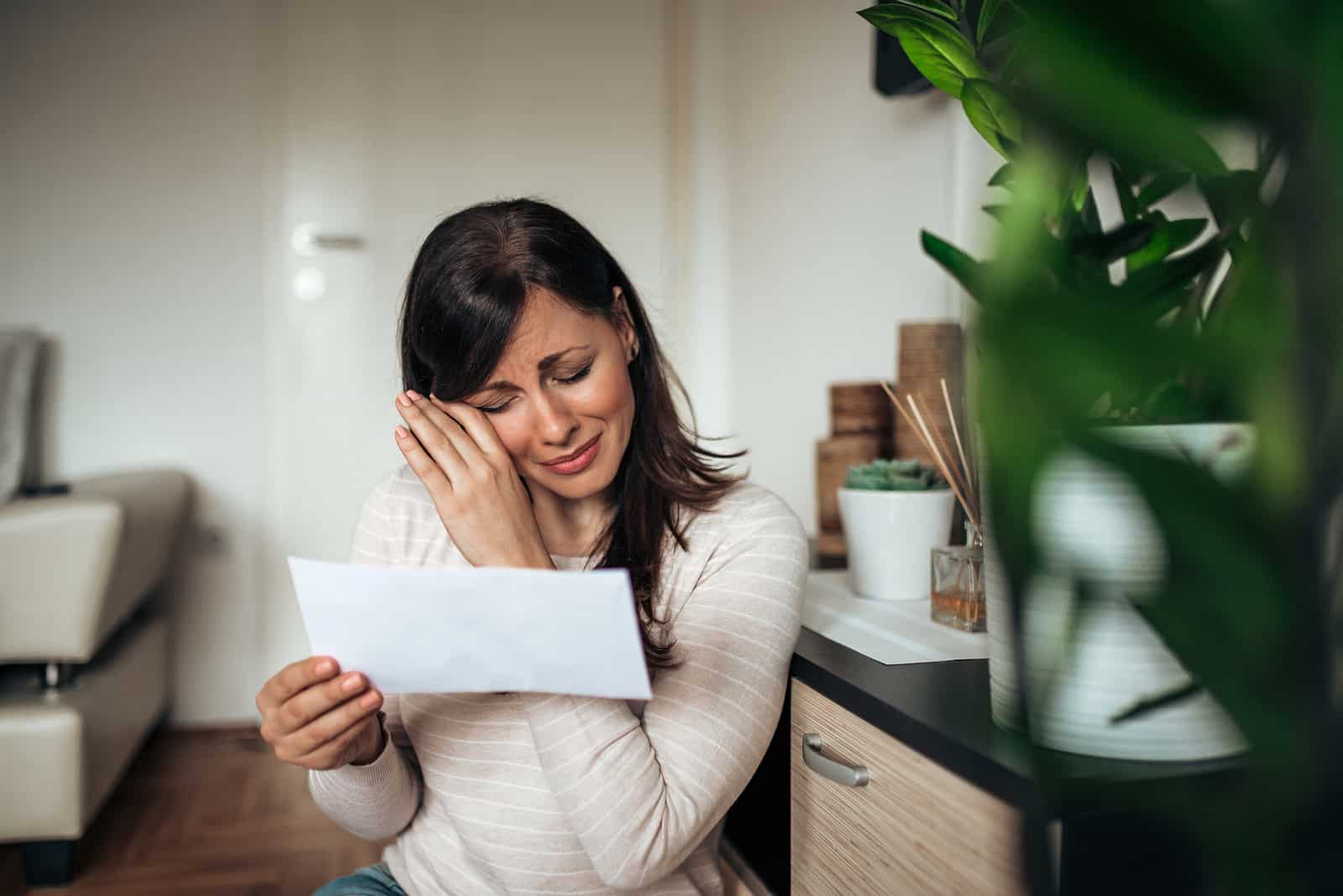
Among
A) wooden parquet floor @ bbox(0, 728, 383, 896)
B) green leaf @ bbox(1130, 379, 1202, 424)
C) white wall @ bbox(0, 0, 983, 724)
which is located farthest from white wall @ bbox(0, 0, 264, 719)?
green leaf @ bbox(1130, 379, 1202, 424)

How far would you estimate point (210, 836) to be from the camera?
6.61 feet

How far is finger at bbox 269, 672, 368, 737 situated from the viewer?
72 centimetres

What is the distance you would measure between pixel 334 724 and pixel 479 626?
7.5 inches

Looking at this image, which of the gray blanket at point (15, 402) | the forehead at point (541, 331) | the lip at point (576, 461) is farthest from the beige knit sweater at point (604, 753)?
the gray blanket at point (15, 402)

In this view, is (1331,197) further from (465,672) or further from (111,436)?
(111,436)

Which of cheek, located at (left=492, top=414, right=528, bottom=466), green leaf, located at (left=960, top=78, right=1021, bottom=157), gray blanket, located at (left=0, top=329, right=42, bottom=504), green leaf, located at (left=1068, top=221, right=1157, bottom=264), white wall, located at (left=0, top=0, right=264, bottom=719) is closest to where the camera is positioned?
green leaf, located at (left=1068, top=221, right=1157, bottom=264)

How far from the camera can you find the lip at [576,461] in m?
0.98

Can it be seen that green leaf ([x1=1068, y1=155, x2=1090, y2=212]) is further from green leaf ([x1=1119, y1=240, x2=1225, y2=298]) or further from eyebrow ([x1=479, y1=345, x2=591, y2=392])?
eyebrow ([x1=479, y1=345, x2=591, y2=392])

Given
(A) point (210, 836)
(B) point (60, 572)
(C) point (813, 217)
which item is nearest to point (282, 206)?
(B) point (60, 572)

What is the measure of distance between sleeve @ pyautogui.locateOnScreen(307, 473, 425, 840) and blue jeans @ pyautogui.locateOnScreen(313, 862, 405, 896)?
4 centimetres

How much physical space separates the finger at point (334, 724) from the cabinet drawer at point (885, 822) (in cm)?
35

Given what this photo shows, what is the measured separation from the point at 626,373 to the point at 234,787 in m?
1.78

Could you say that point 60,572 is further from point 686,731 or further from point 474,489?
point 686,731

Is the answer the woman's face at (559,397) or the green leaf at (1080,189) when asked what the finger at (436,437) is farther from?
the green leaf at (1080,189)
